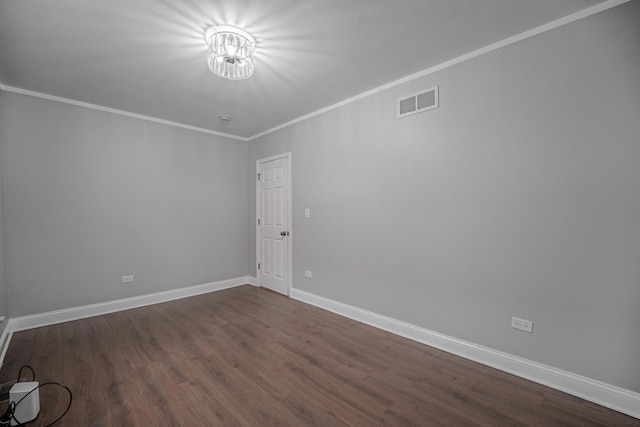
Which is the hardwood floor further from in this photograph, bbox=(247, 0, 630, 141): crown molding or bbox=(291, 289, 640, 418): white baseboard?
bbox=(247, 0, 630, 141): crown molding

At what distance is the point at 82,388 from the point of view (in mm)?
2033

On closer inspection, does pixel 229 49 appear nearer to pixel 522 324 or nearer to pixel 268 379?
pixel 268 379

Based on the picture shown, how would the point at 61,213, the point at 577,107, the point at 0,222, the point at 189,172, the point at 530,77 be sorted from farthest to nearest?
the point at 189,172 < the point at 61,213 < the point at 0,222 < the point at 530,77 < the point at 577,107

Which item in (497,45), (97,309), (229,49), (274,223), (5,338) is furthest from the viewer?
(274,223)

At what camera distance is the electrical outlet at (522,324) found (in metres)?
2.10

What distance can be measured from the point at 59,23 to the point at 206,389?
9.64 ft

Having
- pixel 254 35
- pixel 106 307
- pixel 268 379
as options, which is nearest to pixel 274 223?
pixel 106 307

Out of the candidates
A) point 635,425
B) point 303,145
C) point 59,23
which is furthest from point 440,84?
point 59,23

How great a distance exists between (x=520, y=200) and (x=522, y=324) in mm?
993

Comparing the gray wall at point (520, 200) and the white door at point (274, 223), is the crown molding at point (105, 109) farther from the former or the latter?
the gray wall at point (520, 200)

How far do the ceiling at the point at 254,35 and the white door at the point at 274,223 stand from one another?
1454mm

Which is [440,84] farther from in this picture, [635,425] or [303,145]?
[635,425]

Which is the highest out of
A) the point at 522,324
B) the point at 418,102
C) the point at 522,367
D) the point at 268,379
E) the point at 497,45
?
the point at 497,45

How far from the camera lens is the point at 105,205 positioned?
3576 mm
